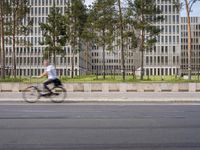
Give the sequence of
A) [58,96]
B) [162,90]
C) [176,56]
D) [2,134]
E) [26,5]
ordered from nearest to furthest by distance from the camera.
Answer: [2,134] < [58,96] < [162,90] < [26,5] < [176,56]

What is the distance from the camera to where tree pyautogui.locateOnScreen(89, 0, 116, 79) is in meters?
51.6

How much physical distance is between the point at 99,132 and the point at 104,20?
43.9 meters

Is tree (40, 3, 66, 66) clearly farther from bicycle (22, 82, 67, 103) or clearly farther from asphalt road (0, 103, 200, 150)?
asphalt road (0, 103, 200, 150)

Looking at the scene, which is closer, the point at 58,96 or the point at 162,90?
the point at 58,96

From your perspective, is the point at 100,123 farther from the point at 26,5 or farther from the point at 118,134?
the point at 26,5

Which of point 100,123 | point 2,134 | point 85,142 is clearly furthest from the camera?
point 100,123

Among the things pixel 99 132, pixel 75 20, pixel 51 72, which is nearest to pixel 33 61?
pixel 75 20

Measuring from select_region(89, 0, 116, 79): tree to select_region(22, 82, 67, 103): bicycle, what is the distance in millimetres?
30186

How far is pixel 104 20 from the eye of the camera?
175 feet

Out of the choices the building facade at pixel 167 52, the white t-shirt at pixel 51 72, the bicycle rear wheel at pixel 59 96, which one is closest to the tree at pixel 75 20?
the bicycle rear wheel at pixel 59 96

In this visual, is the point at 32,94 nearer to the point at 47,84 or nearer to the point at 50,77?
the point at 47,84

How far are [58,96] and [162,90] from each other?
14.1 meters

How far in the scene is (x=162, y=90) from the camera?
32906mm

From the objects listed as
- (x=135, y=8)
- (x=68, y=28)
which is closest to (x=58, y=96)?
(x=135, y=8)
